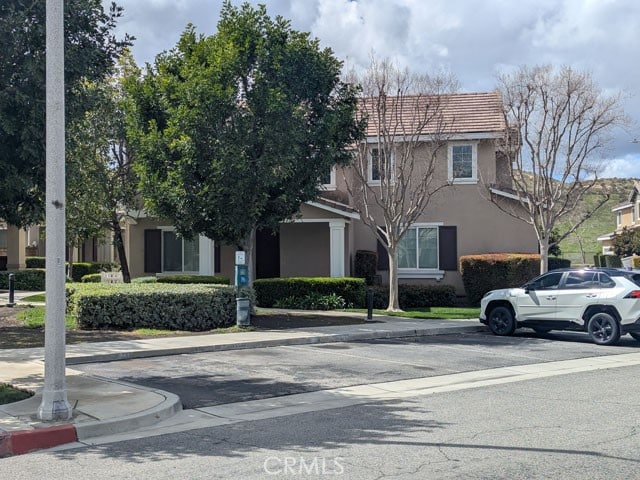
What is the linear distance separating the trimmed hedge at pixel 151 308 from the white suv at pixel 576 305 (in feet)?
22.3

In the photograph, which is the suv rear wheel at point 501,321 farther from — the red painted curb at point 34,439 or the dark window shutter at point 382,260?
the red painted curb at point 34,439

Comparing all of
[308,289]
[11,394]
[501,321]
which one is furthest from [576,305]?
[11,394]

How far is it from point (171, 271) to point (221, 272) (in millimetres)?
1949

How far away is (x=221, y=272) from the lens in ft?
84.3

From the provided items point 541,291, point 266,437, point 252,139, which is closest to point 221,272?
point 252,139

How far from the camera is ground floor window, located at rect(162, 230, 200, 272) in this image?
1020 inches

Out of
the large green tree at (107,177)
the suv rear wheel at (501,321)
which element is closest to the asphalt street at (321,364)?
the suv rear wheel at (501,321)

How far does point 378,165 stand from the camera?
2133 centimetres

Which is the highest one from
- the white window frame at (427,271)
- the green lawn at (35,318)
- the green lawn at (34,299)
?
the white window frame at (427,271)

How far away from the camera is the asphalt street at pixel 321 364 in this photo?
10750 millimetres

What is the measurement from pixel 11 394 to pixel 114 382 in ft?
5.11

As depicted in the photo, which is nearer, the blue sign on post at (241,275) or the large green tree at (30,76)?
the large green tree at (30,76)

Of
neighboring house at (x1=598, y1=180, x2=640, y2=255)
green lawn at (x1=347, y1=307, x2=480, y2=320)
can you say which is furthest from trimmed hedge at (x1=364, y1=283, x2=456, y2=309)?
neighboring house at (x1=598, y1=180, x2=640, y2=255)

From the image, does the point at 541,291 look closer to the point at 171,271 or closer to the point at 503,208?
the point at 503,208
